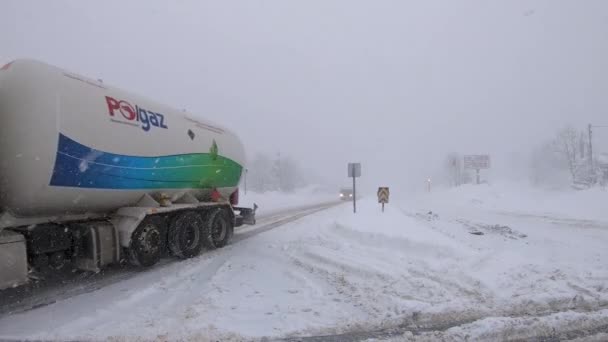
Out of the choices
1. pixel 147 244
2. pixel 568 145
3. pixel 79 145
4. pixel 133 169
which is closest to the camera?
pixel 79 145

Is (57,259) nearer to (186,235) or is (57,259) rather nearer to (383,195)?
(186,235)

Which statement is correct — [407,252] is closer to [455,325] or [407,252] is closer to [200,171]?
[455,325]

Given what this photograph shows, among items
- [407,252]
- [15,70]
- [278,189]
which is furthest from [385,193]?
[278,189]

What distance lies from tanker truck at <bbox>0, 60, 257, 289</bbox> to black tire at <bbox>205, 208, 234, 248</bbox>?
32cm

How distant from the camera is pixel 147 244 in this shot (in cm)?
902

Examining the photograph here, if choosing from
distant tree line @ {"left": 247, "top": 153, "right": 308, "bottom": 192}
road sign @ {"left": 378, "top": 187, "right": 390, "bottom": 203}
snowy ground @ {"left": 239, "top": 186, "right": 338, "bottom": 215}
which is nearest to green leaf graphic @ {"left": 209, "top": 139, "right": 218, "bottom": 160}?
road sign @ {"left": 378, "top": 187, "right": 390, "bottom": 203}

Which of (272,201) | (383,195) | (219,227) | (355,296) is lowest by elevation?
(272,201)

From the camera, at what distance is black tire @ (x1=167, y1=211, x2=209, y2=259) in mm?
10062

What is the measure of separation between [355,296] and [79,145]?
519 cm

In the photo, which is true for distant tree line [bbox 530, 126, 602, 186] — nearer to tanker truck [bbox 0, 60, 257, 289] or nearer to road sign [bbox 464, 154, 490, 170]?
road sign [bbox 464, 154, 490, 170]

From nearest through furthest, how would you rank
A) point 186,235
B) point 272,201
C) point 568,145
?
point 186,235 < point 272,201 < point 568,145

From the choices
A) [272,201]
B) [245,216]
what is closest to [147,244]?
[245,216]

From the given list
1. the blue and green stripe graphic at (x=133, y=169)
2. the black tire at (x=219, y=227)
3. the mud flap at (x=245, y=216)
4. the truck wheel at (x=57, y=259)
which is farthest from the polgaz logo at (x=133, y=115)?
the mud flap at (x=245, y=216)

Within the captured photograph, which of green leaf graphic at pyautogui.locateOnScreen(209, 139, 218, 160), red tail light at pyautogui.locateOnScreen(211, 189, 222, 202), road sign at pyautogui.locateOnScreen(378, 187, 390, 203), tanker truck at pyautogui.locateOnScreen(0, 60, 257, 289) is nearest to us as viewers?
tanker truck at pyautogui.locateOnScreen(0, 60, 257, 289)
